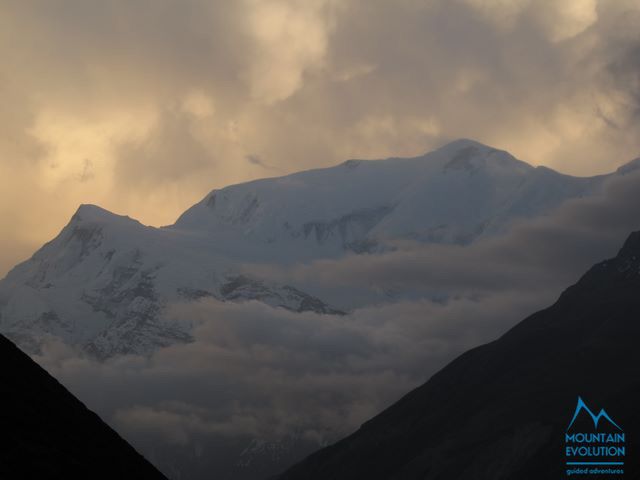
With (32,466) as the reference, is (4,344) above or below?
above

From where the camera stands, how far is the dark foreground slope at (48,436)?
80.8 meters

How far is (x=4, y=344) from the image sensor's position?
10275 cm

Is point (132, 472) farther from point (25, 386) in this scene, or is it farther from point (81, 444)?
point (25, 386)

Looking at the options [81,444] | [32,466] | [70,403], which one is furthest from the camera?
[70,403]

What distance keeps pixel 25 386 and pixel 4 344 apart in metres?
7.23

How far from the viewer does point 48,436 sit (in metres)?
89.3

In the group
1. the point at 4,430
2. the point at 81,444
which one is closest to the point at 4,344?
the point at 81,444

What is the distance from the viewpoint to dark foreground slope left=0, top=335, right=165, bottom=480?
265ft

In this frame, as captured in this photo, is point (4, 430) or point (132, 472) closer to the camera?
point (4, 430)

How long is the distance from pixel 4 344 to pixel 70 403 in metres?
7.89

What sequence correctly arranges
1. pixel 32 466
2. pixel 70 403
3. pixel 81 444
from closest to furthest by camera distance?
pixel 32 466 → pixel 81 444 → pixel 70 403

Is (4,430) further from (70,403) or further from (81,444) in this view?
(70,403)

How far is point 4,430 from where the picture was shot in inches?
3278

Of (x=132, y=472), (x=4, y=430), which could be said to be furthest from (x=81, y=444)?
(x=4, y=430)
